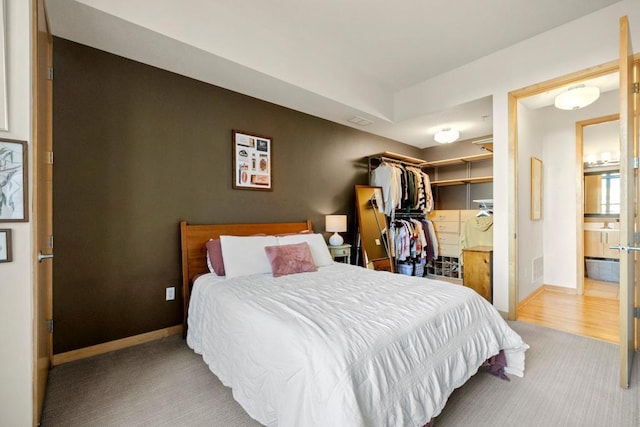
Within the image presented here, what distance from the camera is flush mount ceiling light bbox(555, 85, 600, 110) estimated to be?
2783mm

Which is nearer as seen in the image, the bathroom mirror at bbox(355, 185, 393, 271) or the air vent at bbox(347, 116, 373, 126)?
the air vent at bbox(347, 116, 373, 126)

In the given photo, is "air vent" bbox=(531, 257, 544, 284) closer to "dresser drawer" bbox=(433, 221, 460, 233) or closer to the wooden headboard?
"dresser drawer" bbox=(433, 221, 460, 233)

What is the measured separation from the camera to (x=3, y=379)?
126cm

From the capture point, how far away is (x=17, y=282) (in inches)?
51.4

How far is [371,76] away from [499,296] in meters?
3.15

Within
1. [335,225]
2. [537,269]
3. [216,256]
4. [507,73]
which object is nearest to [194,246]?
[216,256]

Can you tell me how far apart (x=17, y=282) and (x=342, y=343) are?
1545mm

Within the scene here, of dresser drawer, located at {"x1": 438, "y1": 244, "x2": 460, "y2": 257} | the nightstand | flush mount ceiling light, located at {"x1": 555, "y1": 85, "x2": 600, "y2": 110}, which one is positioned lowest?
dresser drawer, located at {"x1": 438, "y1": 244, "x2": 460, "y2": 257}

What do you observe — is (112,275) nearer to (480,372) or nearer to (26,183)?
(26,183)

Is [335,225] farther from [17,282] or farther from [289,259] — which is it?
[17,282]

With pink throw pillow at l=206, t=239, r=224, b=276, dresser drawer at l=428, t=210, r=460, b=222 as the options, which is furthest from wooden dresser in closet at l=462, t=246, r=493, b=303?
pink throw pillow at l=206, t=239, r=224, b=276

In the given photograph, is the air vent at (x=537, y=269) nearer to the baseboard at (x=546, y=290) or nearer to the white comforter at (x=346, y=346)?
the baseboard at (x=546, y=290)

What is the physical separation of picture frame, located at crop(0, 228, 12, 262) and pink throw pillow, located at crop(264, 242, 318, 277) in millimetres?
1661

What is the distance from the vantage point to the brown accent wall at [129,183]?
2199 mm
